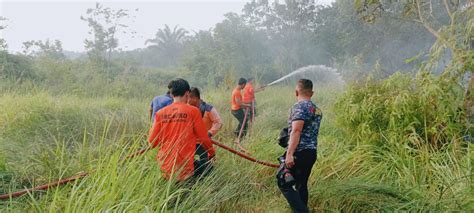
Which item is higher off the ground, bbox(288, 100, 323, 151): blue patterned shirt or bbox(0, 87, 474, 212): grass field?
bbox(288, 100, 323, 151): blue patterned shirt

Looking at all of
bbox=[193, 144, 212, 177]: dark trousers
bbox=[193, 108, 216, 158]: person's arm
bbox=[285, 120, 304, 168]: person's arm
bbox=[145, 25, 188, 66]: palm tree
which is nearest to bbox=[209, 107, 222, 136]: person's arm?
bbox=[193, 144, 212, 177]: dark trousers

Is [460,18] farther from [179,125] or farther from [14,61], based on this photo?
[14,61]

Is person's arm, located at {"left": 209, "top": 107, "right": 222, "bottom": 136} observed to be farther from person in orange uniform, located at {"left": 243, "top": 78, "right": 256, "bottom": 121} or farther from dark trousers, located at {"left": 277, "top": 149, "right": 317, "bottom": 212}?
person in orange uniform, located at {"left": 243, "top": 78, "right": 256, "bottom": 121}

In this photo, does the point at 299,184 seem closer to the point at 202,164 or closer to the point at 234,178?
the point at 234,178

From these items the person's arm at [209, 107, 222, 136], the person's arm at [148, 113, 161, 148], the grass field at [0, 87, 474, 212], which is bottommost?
the grass field at [0, 87, 474, 212]

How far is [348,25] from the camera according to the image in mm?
25594

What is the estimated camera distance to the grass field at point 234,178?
101 inches

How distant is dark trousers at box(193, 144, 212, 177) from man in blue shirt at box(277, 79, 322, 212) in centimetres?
66

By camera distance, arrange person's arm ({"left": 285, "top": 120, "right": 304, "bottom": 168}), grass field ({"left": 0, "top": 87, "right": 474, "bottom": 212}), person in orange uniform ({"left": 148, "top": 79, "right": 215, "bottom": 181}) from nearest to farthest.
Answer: grass field ({"left": 0, "top": 87, "right": 474, "bottom": 212}) < person in orange uniform ({"left": 148, "top": 79, "right": 215, "bottom": 181}) < person's arm ({"left": 285, "top": 120, "right": 304, "bottom": 168})

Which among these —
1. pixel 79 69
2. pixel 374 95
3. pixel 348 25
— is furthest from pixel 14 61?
pixel 348 25

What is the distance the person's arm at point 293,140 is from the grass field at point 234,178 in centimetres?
49

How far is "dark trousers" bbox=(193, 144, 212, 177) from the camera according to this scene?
137 inches

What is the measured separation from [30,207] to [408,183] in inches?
138

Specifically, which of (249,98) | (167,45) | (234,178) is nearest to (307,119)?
(234,178)
